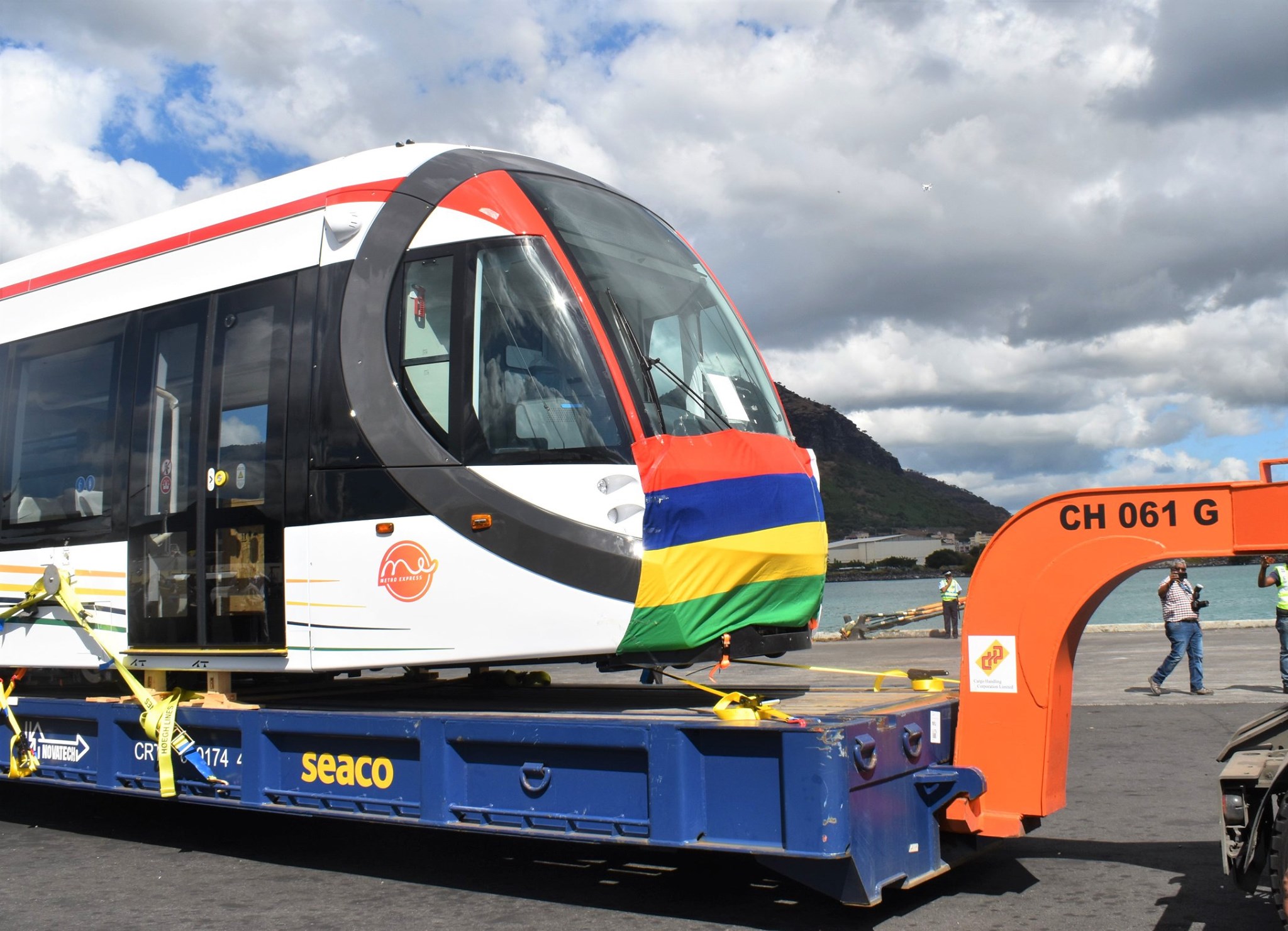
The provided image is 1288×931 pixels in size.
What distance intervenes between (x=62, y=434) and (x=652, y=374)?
4.61 meters

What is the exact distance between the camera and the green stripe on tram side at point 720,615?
5793mm

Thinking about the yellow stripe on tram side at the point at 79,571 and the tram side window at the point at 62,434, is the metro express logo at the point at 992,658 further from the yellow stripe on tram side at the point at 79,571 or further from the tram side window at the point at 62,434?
the tram side window at the point at 62,434

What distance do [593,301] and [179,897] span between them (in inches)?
153

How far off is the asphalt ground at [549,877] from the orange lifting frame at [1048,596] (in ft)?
2.06

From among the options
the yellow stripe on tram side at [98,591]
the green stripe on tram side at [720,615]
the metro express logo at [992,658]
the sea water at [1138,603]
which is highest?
the yellow stripe on tram side at [98,591]

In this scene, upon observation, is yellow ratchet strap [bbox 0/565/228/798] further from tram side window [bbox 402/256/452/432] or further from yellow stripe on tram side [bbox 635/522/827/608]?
yellow stripe on tram side [bbox 635/522/827/608]

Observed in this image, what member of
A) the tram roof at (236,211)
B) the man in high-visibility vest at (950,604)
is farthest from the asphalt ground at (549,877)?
the man in high-visibility vest at (950,604)

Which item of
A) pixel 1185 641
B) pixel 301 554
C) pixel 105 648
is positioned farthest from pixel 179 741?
pixel 1185 641

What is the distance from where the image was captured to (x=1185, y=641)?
14.2 metres

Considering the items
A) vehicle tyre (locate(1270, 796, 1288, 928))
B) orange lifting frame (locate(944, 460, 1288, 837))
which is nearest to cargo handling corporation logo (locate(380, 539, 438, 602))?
orange lifting frame (locate(944, 460, 1288, 837))

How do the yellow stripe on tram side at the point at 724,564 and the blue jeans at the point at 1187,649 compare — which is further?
the blue jeans at the point at 1187,649

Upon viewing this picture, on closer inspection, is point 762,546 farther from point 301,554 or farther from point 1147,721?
point 1147,721

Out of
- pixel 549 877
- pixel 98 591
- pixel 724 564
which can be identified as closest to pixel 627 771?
pixel 724 564

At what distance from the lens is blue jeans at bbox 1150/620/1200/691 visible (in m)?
14.0
